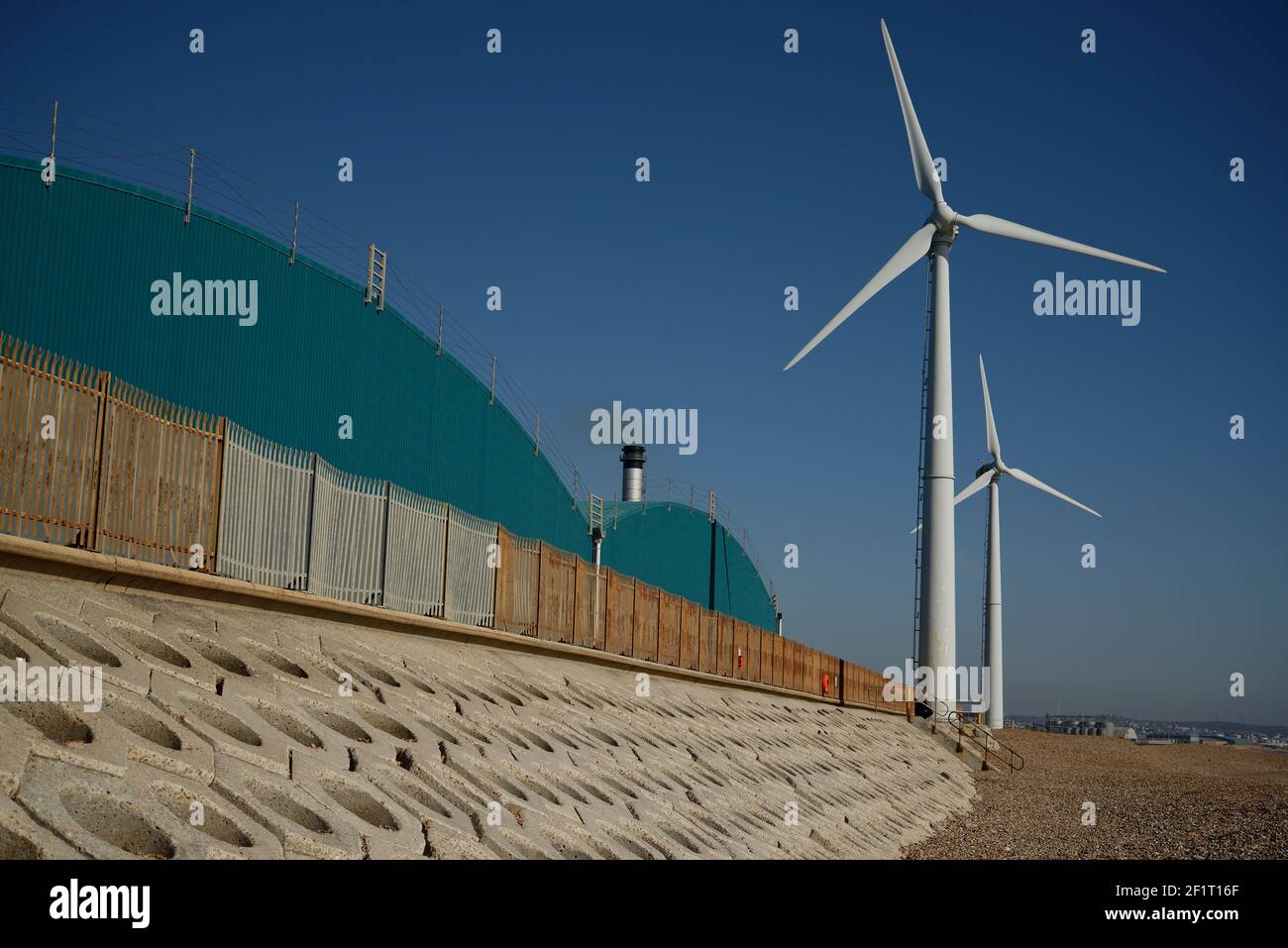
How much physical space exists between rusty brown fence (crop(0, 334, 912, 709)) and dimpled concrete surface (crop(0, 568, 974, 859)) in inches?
32.1

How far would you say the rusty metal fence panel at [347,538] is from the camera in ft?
54.0

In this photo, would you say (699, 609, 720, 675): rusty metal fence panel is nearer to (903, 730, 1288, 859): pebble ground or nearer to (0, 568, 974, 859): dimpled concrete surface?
(903, 730, 1288, 859): pebble ground

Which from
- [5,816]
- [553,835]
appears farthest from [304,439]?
[5,816]

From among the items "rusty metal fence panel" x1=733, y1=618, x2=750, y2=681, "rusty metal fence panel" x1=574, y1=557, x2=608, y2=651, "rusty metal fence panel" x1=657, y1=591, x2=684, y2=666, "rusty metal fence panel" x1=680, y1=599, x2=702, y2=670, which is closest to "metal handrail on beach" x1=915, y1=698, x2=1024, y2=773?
"rusty metal fence panel" x1=733, y1=618, x2=750, y2=681

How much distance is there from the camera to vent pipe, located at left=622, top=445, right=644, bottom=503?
63.0 metres

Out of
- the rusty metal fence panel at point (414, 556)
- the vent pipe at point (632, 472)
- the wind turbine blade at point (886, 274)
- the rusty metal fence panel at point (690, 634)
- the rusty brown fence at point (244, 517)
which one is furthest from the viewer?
the vent pipe at point (632, 472)

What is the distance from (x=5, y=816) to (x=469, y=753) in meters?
6.19

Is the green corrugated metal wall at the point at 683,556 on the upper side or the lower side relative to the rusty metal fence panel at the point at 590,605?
upper

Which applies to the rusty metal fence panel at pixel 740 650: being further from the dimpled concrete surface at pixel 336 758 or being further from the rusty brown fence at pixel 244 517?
the dimpled concrete surface at pixel 336 758

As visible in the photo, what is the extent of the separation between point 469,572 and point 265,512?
5.92m

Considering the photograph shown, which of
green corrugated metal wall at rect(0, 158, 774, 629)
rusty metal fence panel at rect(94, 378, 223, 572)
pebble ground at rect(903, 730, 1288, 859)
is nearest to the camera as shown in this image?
rusty metal fence panel at rect(94, 378, 223, 572)

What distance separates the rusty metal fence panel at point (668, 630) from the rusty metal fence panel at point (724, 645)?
3612 mm

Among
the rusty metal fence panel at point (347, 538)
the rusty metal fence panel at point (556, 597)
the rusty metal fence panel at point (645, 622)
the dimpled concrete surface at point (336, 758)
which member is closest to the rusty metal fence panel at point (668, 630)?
the rusty metal fence panel at point (645, 622)

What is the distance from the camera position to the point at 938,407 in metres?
46.6
